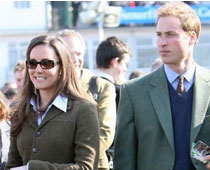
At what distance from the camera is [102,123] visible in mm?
5160

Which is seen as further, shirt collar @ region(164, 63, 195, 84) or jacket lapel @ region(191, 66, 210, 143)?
shirt collar @ region(164, 63, 195, 84)

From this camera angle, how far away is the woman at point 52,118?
414cm

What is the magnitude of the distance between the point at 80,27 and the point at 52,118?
27.5 meters

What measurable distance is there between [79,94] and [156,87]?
22.7 inches

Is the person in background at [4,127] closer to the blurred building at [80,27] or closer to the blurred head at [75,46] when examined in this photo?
the blurred head at [75,46]

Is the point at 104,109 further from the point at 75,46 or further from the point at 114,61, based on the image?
the point at 114,61

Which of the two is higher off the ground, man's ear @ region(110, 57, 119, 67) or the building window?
man's ear @ region(110, 57, 119, 67)

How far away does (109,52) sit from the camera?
20.9ft

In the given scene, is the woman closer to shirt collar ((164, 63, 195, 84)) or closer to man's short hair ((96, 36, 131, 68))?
shirt collar ((164, 63, 195, 84))

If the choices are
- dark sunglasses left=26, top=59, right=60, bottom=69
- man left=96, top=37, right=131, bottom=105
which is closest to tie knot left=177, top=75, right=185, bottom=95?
dark sunglasses left=26, top=59, right=60, bottom=69

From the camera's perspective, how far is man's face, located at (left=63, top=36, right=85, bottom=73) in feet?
18.2

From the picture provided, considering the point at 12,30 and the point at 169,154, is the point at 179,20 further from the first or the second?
the point at 12,30

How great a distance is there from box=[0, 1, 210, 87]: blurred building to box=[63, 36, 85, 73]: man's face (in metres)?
24.7

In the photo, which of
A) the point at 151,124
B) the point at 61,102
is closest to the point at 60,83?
the point at 61,102
